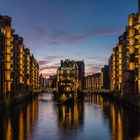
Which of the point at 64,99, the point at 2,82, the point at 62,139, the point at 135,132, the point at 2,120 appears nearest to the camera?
the point at 62,139

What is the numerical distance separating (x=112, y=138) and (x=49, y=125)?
74.6 ft

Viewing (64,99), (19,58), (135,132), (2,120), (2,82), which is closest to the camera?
(135,132)

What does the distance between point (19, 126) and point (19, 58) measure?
118 m

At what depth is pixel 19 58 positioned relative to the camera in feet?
643

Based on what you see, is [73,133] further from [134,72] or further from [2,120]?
[134,72]

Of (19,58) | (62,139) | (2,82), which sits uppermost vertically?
(19,58)

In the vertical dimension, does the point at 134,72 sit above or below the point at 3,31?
below

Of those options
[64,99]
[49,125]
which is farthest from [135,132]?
[64,99]

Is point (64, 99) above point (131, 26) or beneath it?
beneath

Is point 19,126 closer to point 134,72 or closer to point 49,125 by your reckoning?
point 49,125

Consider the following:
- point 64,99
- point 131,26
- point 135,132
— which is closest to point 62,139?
point 135,132

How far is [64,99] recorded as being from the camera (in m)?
172

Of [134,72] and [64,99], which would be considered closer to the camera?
[134,72]

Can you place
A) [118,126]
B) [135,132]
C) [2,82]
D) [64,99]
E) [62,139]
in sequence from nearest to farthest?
[62,139]
[135,132]
[118,126]
[2,82]
[64,99]
